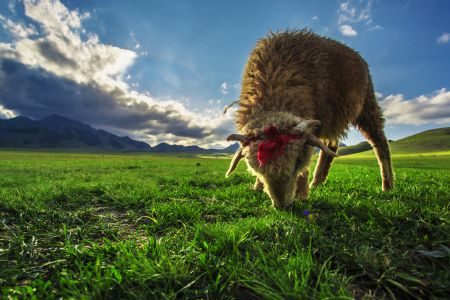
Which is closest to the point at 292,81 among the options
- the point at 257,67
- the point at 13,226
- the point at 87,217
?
the point at 257,67

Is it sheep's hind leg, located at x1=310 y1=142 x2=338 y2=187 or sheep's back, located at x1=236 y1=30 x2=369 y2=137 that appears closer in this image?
sheep's back, located at x1=236 y1=30 x2=369 y2=137

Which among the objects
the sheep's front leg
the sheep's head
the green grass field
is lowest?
the green grass field

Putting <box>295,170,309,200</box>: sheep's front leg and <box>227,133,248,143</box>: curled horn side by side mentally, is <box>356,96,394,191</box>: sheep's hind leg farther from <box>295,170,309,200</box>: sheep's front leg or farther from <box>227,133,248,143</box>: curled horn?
<box>227,133,248,143</box>: curled horn

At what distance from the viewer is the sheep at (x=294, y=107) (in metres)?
4.21

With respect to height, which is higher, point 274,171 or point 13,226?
point 274,171

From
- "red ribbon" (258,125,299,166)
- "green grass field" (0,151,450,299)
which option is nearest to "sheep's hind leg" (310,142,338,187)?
"green grass field" (0,151,450,299)

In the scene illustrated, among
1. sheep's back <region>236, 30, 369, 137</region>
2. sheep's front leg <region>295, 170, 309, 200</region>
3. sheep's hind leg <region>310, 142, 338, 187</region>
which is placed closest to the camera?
sheep's back <region>236, 30, 369, 137</region>

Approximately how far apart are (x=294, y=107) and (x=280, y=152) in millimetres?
1266

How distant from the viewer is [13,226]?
3.60 m

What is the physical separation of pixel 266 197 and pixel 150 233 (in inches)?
119

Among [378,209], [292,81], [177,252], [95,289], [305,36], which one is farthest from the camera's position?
[305,36]

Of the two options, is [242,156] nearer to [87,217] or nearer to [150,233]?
[150,233]

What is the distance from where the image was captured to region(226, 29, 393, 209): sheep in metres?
4.21

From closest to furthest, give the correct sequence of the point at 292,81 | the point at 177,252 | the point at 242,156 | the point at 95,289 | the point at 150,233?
the point at 95,289
the point at 177,252
the point at 150,233
the point at 242,156
the point at 292,81
